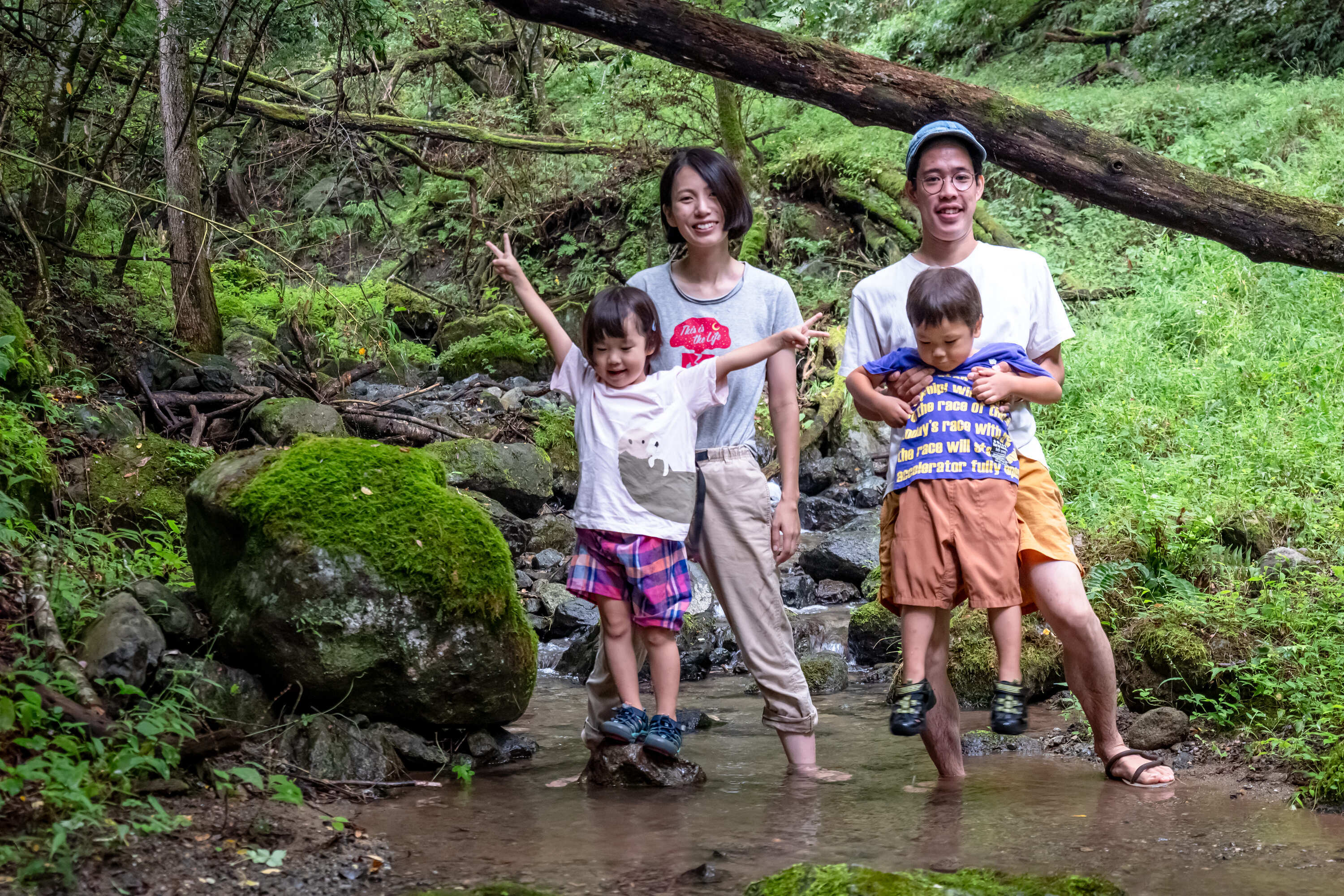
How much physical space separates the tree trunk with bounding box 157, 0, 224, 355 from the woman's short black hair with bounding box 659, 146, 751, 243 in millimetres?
5034

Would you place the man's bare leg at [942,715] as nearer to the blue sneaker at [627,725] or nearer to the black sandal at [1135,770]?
the black sandal at [1135,770]

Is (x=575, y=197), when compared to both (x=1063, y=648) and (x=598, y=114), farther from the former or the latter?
(x=1063, y=648)

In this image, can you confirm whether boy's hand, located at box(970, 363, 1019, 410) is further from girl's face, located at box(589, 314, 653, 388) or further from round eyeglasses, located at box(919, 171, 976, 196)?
girl's face, located at box(589, 314, 653, 388)

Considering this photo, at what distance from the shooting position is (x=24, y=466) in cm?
469

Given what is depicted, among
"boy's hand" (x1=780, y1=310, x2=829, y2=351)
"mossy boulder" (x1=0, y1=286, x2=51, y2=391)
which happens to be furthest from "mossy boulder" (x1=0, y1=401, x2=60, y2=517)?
"boy's hand" (x1=780, y1=310, x2=829, y2=351)

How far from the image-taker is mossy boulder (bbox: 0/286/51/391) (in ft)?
18.1

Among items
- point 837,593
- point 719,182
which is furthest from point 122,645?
point 837,593

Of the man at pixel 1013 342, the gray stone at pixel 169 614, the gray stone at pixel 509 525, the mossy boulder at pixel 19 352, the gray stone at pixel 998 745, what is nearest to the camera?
the man at pixel 1013 342

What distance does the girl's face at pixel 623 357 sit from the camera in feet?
12.4

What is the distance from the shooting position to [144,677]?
11.7 feet

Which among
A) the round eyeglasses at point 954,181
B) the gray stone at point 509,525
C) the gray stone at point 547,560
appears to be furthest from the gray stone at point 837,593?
the round eyeglasses at point 954,181

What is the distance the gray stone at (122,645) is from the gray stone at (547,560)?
15.6 feet

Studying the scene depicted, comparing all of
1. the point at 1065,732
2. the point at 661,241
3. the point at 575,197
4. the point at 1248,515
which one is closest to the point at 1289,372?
the point at 1248,515

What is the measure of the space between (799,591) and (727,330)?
182 inches
